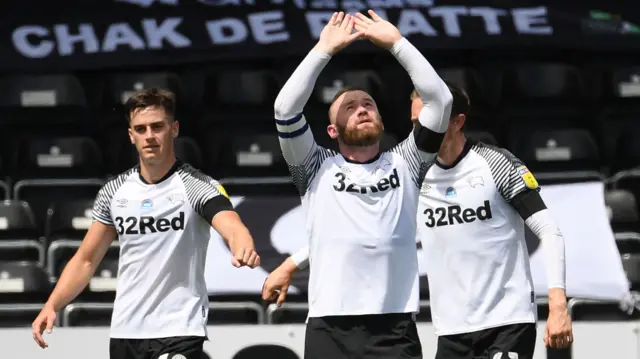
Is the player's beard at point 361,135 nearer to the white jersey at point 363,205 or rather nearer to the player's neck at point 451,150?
the white jersey at point 363,205

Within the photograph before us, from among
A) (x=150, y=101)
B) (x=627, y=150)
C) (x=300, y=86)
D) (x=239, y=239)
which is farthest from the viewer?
(x=627, y=150)

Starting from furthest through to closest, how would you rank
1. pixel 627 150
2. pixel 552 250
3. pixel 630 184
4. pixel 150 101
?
pixel 630 184
pixel 627 150
pixel 150 101
pixel 552 250

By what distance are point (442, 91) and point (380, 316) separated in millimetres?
964

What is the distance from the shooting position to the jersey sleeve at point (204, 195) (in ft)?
17.7

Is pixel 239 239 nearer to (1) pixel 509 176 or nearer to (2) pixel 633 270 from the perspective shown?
(1) pixel 509 176

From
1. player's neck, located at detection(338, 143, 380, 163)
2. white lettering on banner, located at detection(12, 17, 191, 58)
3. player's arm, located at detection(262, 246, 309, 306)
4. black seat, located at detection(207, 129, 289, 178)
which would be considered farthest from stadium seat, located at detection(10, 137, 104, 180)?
player's neck, located at detection(338, 143, 380, 163)

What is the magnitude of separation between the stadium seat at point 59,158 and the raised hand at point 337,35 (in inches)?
174

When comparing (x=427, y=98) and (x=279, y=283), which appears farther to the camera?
(x=279, y=283)

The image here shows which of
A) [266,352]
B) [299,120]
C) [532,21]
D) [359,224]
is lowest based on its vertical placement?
[266,352]

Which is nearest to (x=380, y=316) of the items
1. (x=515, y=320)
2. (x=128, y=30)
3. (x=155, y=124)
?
(x=515, y=320)

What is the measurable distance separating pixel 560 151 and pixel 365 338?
172 inches

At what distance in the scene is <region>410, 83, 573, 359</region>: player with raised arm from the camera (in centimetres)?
559

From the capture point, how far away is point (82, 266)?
A: 5.73 m

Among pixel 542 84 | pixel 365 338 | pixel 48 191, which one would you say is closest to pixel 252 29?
pixel 48 191
